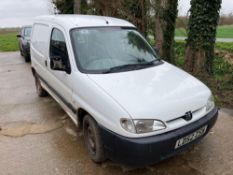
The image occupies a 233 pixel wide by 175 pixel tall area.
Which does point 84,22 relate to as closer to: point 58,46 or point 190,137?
point 58,46

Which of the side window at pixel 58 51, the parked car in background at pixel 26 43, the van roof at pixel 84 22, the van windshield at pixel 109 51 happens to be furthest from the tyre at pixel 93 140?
the parked car in background at pixel 26 43

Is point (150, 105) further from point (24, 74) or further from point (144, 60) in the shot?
point (24, 74)

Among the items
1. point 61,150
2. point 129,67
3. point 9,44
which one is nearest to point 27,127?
point 61,150

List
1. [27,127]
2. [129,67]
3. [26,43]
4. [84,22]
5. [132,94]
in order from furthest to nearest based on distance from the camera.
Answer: [26,43], [27,127], [84,22], [129,67], [132,94]

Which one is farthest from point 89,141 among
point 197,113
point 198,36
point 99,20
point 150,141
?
point 198,36

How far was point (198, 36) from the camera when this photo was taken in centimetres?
723

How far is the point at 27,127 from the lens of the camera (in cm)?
512

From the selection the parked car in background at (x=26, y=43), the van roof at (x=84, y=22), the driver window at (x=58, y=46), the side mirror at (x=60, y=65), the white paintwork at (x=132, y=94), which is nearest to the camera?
the white paintwork at (x=132, y=94)

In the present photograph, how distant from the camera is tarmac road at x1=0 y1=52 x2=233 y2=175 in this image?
362cm

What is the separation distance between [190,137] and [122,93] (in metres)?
1.00

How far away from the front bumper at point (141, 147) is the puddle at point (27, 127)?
6.77 feet

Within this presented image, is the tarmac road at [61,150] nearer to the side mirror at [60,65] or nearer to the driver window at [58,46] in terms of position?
the side mirror at [60,65]

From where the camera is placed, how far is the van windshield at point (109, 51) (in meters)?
4.00

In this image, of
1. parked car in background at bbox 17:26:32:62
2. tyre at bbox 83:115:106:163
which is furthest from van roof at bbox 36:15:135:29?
parked car in background at bbox 17:26:32:62
